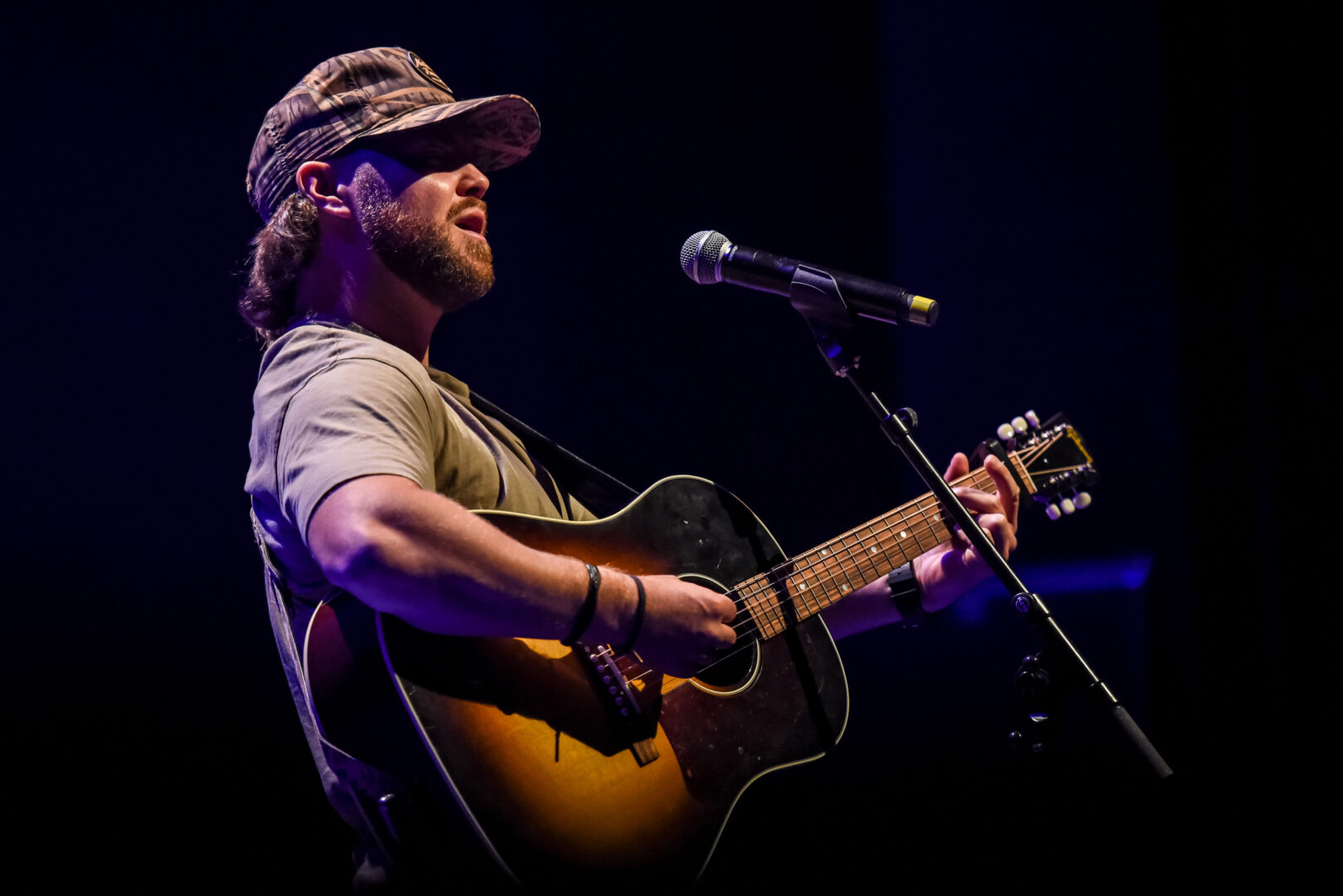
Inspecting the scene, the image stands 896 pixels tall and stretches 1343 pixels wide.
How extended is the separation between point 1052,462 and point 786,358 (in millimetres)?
1206

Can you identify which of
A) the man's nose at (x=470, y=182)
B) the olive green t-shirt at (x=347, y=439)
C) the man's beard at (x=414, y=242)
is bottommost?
the olive green t-shirt at (x=347, y=439)

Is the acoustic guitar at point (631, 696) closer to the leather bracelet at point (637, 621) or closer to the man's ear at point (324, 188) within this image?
the leather bracelet at point (637, 621)

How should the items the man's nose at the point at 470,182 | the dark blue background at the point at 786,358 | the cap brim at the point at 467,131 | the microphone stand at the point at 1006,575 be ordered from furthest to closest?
the dark blue background at the point at 786,358 < the man's nose at the point at 470,182 < the cap brim at the point at 467,131 < the microphone stand at the point at 1006,575

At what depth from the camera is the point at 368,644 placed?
5.07 feet

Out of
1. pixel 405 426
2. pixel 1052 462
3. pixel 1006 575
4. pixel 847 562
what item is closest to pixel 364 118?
pixel 405 426

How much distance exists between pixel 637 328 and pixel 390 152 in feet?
3.83

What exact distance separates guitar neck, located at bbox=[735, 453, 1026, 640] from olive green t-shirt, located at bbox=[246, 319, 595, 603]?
543mm

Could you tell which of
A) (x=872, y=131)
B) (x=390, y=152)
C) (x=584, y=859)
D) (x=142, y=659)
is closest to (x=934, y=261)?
(x=872, y=131)

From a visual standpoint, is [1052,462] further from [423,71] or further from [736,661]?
[423,71]

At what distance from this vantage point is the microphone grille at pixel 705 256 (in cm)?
181

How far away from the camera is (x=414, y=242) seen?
197 centimetres

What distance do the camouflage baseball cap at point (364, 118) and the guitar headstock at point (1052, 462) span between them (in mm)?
1399

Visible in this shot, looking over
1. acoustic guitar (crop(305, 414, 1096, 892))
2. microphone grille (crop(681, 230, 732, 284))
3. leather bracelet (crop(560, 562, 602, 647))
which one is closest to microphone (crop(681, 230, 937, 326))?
microphone grille (crop(681, 230, 732, 284))

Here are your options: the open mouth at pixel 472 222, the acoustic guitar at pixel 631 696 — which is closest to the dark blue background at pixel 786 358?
the acoustic guitar at pixel 631 696
